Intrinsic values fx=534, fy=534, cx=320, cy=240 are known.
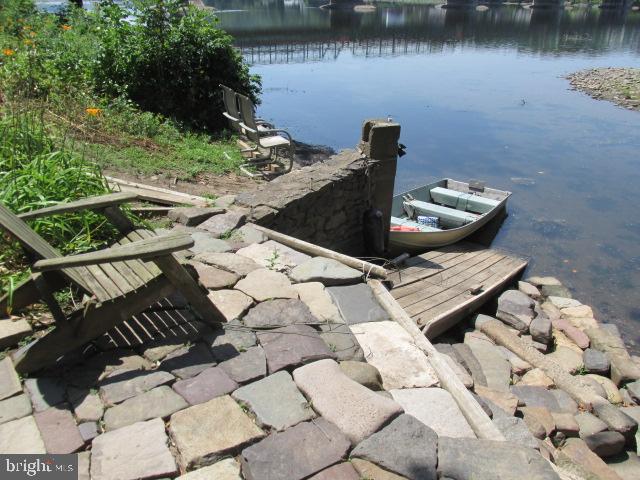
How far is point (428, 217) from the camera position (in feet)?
34.5

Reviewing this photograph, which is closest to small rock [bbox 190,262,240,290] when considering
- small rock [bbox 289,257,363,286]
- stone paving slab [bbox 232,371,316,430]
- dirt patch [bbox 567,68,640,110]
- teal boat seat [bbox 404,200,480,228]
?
small rock [bbox 289,257,363,286]

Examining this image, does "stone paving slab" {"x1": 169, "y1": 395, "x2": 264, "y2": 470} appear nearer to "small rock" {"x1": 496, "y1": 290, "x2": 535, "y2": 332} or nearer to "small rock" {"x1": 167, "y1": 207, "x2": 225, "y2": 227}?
"small rock" {"x1": 167, "y1": 207, "x2": 225, "y2": 227}

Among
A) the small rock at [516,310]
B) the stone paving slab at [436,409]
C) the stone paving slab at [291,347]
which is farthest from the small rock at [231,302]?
the small rock at [516,310]

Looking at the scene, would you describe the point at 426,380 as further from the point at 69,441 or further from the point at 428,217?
the point at 428,217

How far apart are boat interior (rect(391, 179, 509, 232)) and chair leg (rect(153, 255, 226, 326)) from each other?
6699 mm

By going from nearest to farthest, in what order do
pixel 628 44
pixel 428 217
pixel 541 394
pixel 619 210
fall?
pixel 541 394, pixel 428 217, pixel 619 210, pixel 628 44

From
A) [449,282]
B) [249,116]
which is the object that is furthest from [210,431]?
[249,116]

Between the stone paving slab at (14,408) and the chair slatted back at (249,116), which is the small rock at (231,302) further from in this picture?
the chair slatted back at (249,116)

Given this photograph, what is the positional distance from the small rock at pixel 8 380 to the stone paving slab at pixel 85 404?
0.84 ft

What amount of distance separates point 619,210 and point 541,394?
33.0 ft

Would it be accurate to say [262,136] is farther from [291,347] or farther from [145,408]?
[145,408]

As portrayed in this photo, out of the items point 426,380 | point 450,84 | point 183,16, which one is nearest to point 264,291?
point 426,380

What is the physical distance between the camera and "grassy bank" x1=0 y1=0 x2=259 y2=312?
23.2 ft

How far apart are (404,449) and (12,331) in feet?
7.39
